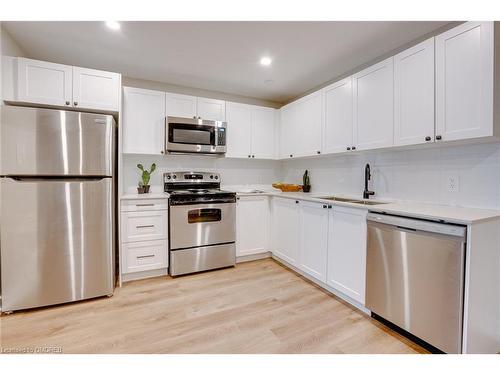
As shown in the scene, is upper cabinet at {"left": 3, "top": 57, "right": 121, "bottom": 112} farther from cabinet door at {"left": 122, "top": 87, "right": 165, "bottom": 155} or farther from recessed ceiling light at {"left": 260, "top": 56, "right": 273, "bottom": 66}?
recessed ceiling light at {"left": 260, "top": 56, "right": 273, "bottom": 66}

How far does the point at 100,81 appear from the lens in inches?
94.7

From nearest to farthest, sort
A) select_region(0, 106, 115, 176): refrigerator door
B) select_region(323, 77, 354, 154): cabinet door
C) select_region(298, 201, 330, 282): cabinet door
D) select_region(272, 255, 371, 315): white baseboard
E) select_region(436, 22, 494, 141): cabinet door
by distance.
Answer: select_region(436, 22, 494, 141): cabinet door
select_region(0, 106, 115, 176): refrigerator door
select_region(272, 255, 371, 315): white baseboard
select_region(298, 201, 330, 282): cabinet door
select_region(323, 77, 354, 154): cabinet door

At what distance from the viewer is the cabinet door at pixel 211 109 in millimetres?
3293

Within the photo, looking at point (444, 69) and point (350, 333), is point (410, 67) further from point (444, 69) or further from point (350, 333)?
point (350, 333)

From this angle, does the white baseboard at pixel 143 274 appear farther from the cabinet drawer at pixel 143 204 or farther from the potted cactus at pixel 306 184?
the potted cactus at pixel 306 184

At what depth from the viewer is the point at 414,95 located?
1937 mm

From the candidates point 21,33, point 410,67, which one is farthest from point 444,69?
point 21,33

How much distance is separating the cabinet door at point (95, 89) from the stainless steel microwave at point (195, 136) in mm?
656

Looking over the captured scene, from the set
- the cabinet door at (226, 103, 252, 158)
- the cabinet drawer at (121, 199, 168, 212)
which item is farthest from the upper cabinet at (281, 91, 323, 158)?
the cabinet drawer at (121, 199, 168, 212)

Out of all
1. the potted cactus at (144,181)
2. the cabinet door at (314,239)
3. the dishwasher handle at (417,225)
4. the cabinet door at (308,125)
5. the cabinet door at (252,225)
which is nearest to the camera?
the dishwasher handle at (417,225)

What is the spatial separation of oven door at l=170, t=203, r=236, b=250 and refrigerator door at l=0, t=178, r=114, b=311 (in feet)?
2.24

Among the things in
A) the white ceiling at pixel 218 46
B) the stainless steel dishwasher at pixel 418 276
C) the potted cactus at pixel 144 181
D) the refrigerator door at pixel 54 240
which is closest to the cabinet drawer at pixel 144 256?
the refrigerator door at pixel 54 240

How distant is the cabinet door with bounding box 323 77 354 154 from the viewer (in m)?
2.56

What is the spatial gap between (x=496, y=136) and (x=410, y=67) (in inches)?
32.2
